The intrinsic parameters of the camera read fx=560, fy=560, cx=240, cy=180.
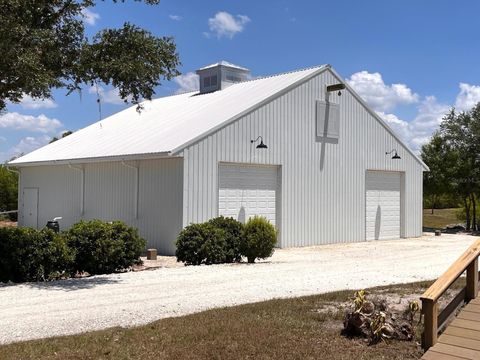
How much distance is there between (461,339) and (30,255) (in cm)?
778

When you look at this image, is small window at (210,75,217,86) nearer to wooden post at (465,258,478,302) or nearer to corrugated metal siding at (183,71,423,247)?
corrugated metal siding at (183,71,423,247)

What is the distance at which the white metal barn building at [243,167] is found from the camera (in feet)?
53.3

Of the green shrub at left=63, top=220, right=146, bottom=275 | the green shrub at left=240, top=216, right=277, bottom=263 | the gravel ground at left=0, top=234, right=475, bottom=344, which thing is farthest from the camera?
the green shrub at left=240, top=216, right=277, bottom=263

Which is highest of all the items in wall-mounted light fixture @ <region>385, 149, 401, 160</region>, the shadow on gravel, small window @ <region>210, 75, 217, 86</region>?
small window @ <region>210, 75, 217, 86</region>

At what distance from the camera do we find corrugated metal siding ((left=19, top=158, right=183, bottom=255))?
1595cm

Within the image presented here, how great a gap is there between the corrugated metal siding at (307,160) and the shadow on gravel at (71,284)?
526cm

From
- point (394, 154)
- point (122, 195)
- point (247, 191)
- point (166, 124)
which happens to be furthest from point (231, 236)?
point (394, 154)

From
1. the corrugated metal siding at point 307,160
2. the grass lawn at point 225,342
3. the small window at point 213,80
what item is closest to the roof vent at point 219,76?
the small window at point 213,80

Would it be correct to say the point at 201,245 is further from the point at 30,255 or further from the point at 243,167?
the point at 243,167

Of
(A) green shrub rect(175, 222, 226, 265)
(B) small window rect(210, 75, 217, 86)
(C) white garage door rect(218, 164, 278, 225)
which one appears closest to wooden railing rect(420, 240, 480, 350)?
(A) green shrub rect(175, 222, 226, 265)

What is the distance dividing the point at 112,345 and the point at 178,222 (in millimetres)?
9858

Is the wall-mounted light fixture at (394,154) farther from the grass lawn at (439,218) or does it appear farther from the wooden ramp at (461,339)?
the wooden ramp at (461,339)

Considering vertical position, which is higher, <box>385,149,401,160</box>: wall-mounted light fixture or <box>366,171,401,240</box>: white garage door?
<box>385,149,401,160</box>: wall-mounted light fixture

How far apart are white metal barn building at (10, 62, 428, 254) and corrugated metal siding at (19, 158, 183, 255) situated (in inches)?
1.7
